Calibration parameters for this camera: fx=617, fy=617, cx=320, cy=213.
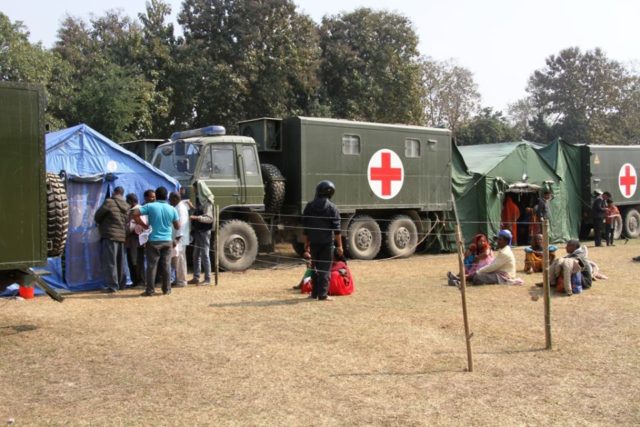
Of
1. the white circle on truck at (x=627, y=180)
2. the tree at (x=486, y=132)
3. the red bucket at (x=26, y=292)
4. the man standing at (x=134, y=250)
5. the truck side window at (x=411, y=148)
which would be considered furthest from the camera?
the tree at (x=486, y=132)

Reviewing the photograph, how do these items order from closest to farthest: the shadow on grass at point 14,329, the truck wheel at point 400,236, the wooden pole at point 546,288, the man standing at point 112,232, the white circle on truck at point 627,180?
the wooden pole at point 546,288, the shadow on grass at point 14,329, the man standing at point 112,232, the truck wheel at point 400,236, the white circle on truck at point 627,180

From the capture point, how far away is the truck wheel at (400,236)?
1445 cm

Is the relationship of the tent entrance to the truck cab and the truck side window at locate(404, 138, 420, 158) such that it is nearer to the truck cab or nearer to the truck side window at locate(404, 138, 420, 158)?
the truck side window at locate(404, 138, 420, 158)

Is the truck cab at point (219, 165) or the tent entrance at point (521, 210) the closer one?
the truck cab at point (219, 165)

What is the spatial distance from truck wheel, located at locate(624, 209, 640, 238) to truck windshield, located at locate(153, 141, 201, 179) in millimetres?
14534

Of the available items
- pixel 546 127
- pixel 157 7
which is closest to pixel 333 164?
pixel 157 7

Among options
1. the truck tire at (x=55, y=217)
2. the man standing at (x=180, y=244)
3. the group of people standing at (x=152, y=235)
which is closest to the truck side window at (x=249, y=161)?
the group of people standing at (x=152, y=235)

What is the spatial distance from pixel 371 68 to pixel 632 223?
13.1 meters

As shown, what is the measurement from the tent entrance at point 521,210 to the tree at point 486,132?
21.6 m

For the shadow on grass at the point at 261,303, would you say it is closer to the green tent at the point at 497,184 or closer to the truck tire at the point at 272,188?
the truck tire at the point at 272,188

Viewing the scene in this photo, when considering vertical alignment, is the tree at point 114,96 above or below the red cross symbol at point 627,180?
above

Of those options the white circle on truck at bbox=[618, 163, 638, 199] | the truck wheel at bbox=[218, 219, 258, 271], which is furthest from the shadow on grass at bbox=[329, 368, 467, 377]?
the white circle on truck at bbox=[618, 163, 638, 199]

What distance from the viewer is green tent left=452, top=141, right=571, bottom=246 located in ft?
53.3

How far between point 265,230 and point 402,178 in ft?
12.7
